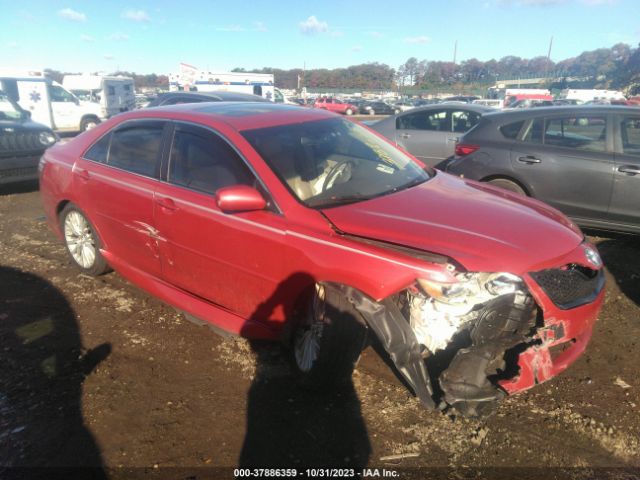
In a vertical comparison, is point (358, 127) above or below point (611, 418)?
above

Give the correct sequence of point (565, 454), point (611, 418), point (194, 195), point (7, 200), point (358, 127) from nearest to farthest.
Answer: point (565, 454), point (611, 418), point (194, 195), point (358, 127), point (7, 200)

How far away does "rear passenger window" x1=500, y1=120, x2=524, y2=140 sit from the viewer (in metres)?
5.61

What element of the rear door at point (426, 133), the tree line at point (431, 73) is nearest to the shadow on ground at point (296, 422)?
the rear door at point (426, 133)

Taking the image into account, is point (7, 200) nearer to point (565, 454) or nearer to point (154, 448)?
point (154, 448)

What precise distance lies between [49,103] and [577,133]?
1778 cm

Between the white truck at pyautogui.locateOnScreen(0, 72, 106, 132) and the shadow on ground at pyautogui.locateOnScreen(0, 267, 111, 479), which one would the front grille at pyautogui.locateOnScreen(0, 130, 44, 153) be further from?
the white truck at pyautogui.locateOnScreen(0, 72, 106, 132)

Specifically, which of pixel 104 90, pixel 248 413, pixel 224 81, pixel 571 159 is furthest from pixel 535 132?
pixel 224 81

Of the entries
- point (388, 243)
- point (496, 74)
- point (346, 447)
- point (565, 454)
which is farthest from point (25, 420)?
point (496, 74)

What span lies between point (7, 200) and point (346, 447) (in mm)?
7879

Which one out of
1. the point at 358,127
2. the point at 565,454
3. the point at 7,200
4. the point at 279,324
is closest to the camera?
the point at 565,454

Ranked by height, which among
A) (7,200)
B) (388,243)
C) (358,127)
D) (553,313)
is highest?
(358,127)

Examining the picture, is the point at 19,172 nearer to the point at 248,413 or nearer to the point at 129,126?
the point at 129,126

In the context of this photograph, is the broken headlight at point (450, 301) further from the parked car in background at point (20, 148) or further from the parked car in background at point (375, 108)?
the parked car in background at point (375, 108)

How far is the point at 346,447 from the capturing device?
247 centimetres
